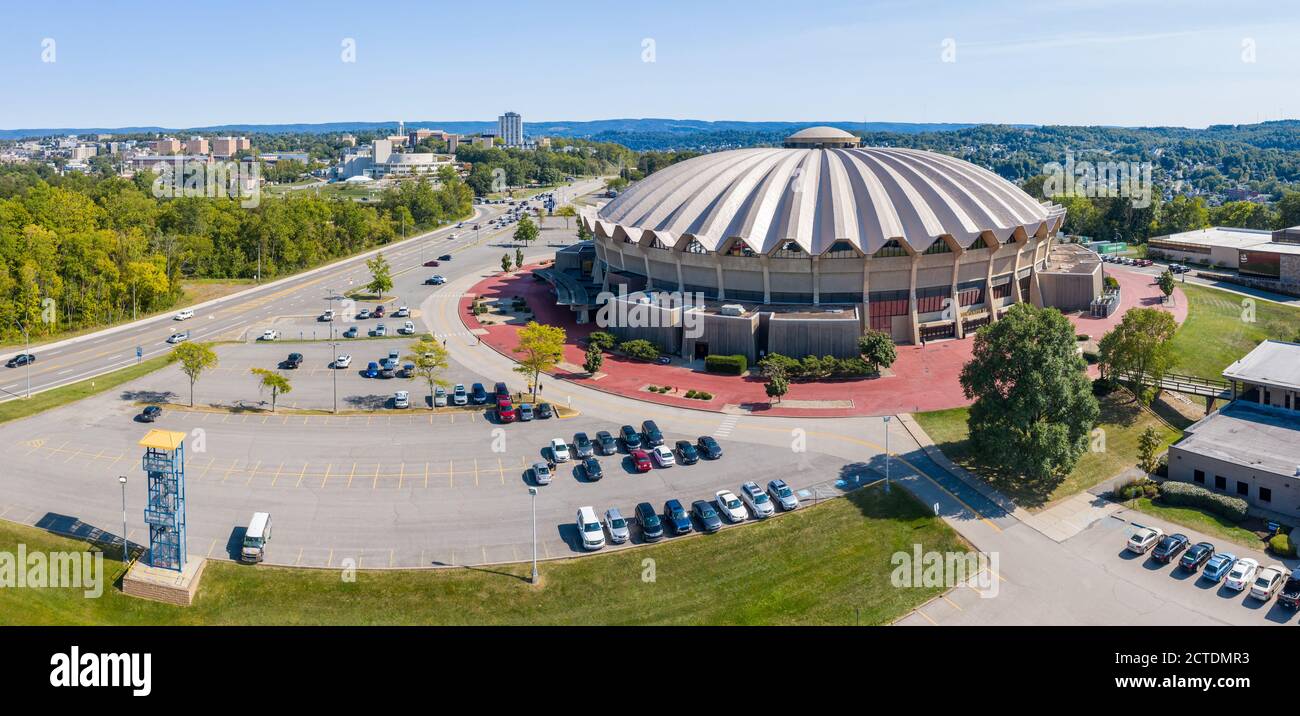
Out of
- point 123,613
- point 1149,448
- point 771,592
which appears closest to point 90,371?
point 123,613

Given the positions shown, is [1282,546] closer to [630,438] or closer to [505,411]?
[630,438]

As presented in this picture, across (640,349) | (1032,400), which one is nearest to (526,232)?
(640,349)

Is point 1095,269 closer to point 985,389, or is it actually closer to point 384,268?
point 985,389

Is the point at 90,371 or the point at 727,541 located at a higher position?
the point at 90,371

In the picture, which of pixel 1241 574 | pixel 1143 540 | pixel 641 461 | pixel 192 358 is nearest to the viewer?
pixel 1241 574

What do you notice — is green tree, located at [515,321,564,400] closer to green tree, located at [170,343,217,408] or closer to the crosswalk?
the crosswalk

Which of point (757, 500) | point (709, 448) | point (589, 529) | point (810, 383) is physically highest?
point (810, 383)

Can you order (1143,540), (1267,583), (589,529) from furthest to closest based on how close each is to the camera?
(589,529)
(1143,540)
(1267,583)
